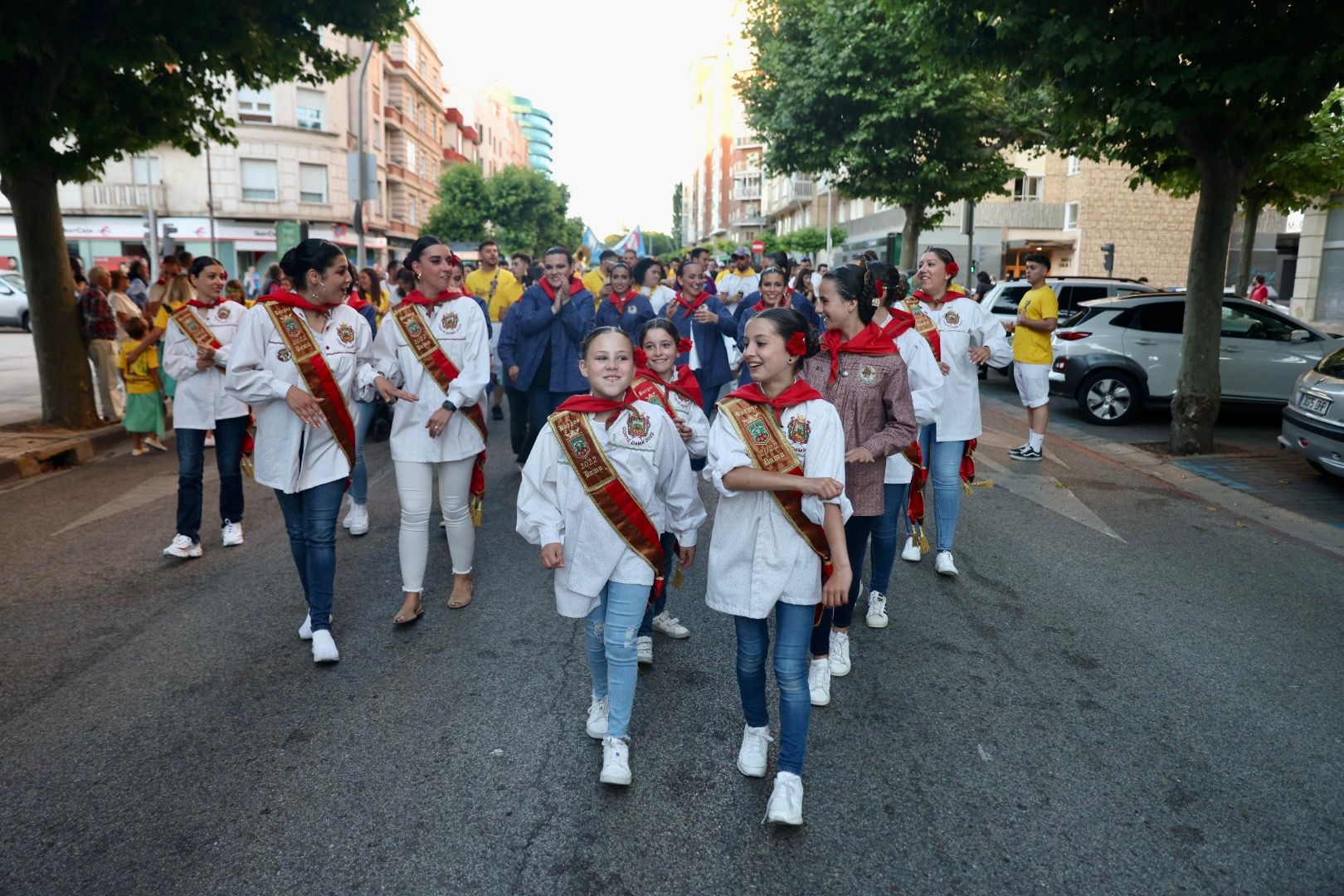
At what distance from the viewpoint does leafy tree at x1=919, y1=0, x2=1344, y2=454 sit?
805 centimetres

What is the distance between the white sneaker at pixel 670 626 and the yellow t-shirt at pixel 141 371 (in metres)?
5.94

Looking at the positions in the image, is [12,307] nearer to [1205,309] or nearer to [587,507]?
[1205,309]

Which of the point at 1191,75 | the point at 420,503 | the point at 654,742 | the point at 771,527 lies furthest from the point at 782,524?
the point at 1191,75

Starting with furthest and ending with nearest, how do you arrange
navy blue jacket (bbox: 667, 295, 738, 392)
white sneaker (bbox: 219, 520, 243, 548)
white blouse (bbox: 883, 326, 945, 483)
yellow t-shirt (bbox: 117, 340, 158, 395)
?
yellow t-shirt (bbox: 117, 340, 158, 395) < navy blue jacket (bbox: 667, 295, 738, 392) < white sneaker (bbox: 219, 520, 243, 548) < white blouse (bbox: 883, 326, 945, 483)

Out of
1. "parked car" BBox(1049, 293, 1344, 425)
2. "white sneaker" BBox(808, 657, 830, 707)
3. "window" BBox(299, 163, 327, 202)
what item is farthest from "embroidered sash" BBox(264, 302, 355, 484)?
"window" BBox(299, 163, 327, 202)

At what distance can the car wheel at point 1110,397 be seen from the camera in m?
12.6

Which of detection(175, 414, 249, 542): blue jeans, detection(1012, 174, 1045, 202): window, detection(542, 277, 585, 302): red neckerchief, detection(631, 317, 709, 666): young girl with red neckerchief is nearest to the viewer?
detection(631, 317, 709, 666): young girl with red neckerchief

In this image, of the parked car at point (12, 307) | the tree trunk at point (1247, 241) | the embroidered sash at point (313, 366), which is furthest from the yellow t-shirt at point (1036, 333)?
the parked car at point (12, 307)

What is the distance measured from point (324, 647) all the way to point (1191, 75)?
26.8 ft

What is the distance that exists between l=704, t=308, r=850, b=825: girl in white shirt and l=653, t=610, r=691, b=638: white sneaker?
1667 millimetres

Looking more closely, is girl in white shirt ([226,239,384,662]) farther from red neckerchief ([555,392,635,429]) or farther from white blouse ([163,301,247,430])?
white blouse ([163,301,247,430])

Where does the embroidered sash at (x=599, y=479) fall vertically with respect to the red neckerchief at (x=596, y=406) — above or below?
below

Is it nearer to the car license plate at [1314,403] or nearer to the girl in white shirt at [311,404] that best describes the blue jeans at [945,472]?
the girl in white shirt at [311,404]

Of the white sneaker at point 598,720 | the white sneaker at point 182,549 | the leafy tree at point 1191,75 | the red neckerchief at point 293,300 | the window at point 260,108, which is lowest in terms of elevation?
the white sneaker at point 182,549
